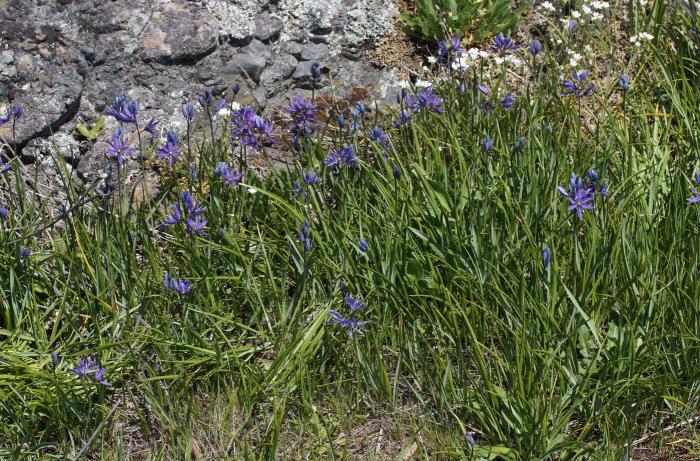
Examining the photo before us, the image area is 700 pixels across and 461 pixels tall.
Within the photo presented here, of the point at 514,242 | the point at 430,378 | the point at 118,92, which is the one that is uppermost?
the point at 118,92

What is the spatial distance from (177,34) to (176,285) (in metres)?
1.62

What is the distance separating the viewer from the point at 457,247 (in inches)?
112

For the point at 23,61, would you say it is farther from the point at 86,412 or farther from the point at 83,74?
the point at 86,412

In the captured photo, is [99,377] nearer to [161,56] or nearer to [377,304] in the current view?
[377,304]

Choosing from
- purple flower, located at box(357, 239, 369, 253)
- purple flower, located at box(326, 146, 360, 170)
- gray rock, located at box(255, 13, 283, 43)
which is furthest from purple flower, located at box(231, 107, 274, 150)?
gray rock, located at box(255, 13, 283, 43)

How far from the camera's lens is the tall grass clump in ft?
8.25

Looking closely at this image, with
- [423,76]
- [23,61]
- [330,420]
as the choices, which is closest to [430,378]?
[330,420]

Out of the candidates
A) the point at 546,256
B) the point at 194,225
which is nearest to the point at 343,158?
the point at 194,225

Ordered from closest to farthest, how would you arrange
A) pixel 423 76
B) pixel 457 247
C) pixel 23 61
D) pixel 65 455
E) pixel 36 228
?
pixel 65 455 → pixel 457 247 → pixel 36 228 → pixel 23 61 → pixel 423 76

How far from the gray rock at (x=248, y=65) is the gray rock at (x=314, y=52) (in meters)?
0.23

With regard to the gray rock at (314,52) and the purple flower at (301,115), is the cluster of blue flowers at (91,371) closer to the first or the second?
the purple flower at (301,115)

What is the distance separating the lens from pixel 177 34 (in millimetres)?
3871

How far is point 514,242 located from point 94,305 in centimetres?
150

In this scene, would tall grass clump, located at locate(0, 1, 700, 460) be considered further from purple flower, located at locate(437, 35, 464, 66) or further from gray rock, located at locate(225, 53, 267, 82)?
gray rock, located at locate(225, 53, 267, 82)
